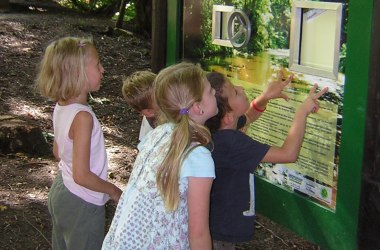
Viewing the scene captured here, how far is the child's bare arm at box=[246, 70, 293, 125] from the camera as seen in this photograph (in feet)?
9.18

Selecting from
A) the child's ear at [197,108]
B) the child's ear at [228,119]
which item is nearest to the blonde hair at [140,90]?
the child's ear at [228,119]

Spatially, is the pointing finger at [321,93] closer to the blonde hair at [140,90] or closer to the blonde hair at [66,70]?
the blonde hair at [140,90]

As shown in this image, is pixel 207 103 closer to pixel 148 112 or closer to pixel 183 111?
pixel 183 111

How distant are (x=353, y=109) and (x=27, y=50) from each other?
7.51 m

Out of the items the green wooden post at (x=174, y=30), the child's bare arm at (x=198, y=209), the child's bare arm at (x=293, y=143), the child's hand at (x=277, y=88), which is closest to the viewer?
the child's bare arm at (x=198, y=209)

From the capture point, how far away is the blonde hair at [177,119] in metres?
2.11

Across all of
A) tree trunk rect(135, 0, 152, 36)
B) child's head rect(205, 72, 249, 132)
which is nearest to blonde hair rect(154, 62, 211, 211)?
child's head rect(205, 72, 249, 132)

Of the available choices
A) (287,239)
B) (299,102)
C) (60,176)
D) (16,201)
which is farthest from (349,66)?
(16,201)

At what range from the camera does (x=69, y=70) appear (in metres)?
2.62

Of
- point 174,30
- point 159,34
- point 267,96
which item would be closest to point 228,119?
point 267,96

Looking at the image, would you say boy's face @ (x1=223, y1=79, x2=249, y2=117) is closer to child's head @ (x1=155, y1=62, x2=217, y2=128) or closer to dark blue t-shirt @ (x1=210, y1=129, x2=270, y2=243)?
dark blue t-shirt @ (x1=210, y1=129, x2=270, y2=243)

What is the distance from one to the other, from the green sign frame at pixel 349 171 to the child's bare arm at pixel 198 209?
0.66m

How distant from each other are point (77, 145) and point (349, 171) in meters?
1.09

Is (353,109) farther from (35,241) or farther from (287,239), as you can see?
(35,241)
